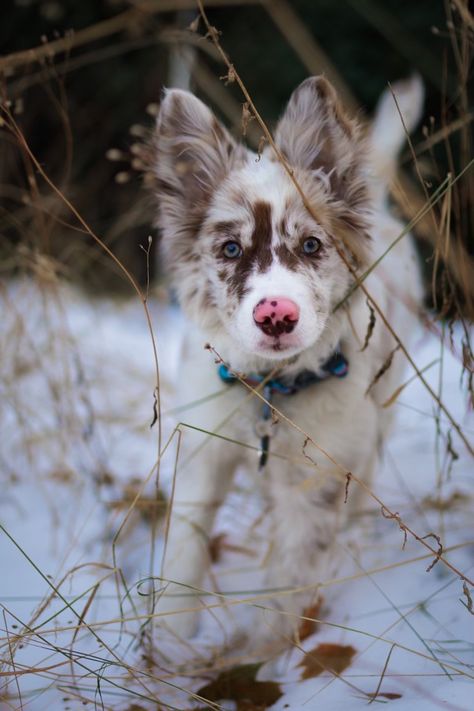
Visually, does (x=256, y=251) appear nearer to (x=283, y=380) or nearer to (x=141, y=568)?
(x=283, y=380)

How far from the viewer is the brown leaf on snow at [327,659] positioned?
190cm

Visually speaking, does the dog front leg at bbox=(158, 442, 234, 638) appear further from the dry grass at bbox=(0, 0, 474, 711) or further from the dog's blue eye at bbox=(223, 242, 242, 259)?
the dog's blue eye at bbox=(223, 242, 242, 259)

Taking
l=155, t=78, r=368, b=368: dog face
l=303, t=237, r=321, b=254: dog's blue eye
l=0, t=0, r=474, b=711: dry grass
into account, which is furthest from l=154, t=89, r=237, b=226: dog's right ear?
l=303, t=237, r=321, b=254: dog's blue eye

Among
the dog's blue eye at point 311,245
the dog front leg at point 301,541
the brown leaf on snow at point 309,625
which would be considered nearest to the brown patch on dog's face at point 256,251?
the dog's blue eye at point 311,245

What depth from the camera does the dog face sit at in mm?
1872

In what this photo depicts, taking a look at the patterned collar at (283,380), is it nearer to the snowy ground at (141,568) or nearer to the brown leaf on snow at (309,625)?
the snowy ground at (141,568)

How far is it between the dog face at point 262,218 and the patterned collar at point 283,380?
0.32 ft

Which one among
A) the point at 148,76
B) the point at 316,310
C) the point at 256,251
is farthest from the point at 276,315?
the point at 148,76

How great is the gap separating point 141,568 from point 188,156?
146 cm

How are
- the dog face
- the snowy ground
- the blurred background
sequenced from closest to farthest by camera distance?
the snowy ground → the dog face → the blurred background

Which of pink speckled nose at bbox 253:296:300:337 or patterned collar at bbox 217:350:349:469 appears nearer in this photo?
pink speckled nose at bbox 253:296:300:337

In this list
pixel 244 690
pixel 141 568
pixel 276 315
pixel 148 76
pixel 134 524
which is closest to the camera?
pixel 276 315

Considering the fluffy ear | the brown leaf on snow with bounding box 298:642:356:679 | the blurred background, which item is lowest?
the brown leaf on snow with bounding box 298:642:356:679

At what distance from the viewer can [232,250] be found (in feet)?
6.77
